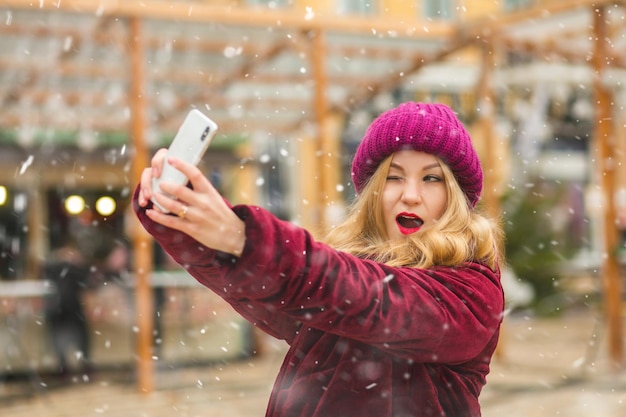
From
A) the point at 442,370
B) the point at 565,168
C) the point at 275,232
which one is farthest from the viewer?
the point at 565,168

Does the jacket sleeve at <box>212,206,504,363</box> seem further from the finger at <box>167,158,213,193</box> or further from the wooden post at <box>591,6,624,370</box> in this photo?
the wooden post at <box>591,6,624,370</box>

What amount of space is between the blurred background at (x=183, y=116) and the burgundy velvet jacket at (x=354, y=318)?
2.83 m

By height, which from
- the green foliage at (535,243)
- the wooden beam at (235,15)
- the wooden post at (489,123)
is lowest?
the green foliage at (535,243)

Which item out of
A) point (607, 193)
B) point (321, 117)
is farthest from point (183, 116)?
point (607, 193)

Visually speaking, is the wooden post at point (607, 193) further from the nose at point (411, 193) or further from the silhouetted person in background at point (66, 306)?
the nose at point (411, 193)

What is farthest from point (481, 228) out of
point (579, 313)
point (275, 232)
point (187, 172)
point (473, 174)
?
point (579, 313)

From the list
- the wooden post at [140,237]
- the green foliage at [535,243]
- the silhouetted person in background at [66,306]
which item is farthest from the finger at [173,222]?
the green foliage at [535,243]

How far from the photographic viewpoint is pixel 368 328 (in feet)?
4.24

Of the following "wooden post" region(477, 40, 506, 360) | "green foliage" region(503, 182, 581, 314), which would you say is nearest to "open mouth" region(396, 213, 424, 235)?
"wooden post" region(477, 40, 506, 360)

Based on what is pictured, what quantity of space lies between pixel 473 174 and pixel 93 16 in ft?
16.7

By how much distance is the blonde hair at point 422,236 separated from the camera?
1525mm

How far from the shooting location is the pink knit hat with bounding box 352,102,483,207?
163cm

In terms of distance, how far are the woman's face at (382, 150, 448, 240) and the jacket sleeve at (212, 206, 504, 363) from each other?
0.15 metres

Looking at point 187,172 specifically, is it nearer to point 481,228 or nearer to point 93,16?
point 481,228
